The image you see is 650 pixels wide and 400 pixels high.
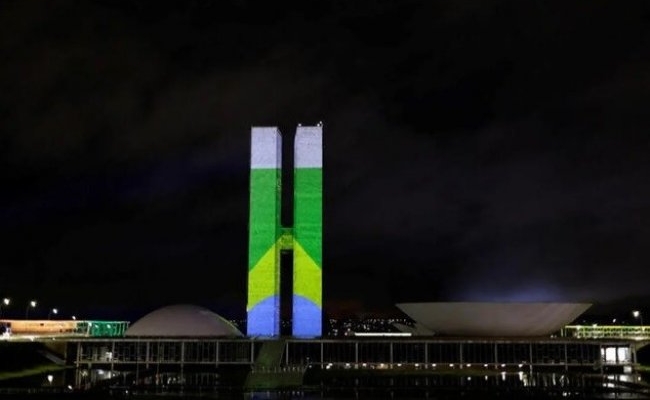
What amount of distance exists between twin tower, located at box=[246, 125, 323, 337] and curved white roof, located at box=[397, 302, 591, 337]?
9176 millimetres

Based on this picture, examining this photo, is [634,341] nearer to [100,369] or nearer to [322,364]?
[322,364]

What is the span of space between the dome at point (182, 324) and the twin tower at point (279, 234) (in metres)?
4.35

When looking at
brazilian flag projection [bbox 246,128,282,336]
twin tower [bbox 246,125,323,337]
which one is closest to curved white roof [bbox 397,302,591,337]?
twin tower [bbox 246,125,323,337]

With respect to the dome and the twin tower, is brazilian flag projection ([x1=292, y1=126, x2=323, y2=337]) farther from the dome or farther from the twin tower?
the dome

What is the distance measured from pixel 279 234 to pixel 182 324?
11304mm

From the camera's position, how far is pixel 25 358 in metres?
48.8

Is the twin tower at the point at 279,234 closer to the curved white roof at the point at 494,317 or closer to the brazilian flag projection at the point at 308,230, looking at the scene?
the brazilian flag projection at the point at 308,230

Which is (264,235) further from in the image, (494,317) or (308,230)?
(494,317)

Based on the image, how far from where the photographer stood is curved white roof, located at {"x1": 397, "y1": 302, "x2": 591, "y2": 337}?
52281 millimetres

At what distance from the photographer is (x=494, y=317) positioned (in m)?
52.6

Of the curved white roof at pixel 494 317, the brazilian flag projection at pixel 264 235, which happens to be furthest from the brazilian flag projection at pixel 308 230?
the curved white roof at pixel 494 317

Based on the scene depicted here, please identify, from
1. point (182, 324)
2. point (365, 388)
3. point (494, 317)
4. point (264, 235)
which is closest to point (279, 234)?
point (264, 235)

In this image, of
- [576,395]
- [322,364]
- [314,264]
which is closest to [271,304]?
[314,264]

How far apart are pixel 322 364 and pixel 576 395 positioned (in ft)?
60.0
